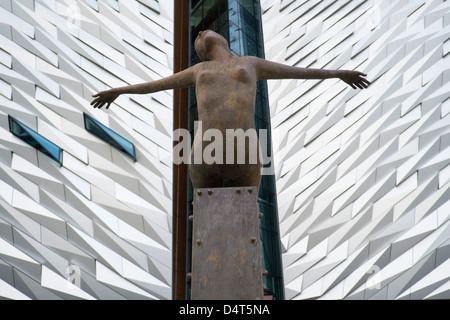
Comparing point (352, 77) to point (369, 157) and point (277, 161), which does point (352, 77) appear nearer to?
point (369, 157)

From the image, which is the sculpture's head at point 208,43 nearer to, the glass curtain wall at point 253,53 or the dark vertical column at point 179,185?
the dark vertical column at point 179,185

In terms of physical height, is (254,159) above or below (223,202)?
above

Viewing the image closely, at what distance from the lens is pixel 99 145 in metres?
11.1

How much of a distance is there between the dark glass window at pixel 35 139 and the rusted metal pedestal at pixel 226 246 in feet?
21.5

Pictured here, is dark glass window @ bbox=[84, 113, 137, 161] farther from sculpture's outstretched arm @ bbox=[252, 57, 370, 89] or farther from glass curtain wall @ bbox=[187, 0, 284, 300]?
sculpture's outstretched arm @ bbox=[252, 57, 370, 89]

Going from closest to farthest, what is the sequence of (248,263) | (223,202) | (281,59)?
1. (248,263)
2. (223,202)
3. (281,59)

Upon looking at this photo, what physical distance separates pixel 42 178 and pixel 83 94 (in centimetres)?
244

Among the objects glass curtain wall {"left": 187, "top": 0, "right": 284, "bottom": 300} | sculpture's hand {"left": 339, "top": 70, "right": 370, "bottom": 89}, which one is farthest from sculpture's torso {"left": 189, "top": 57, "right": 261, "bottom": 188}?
glass curtain wall {"left": 187, "top": 0, "right": 284, "bottom": 300}

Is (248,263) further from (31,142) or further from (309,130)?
(309,130)

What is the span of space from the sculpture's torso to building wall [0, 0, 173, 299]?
482 cm

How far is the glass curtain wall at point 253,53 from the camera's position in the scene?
1220cm

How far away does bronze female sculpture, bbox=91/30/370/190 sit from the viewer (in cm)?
421

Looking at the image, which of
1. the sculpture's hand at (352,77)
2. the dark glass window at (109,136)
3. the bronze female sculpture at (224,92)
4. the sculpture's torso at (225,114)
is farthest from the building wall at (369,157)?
the sculpture's torso at (225,114)
